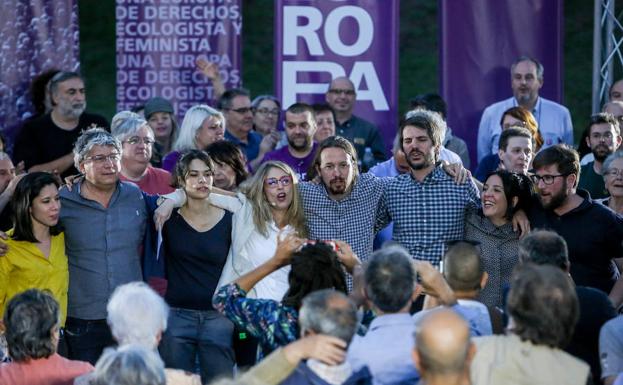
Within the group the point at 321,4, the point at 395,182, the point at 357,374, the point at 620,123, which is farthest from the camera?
the point at 321,4

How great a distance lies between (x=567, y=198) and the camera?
22.9 ft

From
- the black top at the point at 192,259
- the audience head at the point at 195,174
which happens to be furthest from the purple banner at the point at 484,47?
the black top at the point at 192,259

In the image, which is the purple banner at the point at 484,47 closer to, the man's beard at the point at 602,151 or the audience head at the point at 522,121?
the audience head at the point at 522,121

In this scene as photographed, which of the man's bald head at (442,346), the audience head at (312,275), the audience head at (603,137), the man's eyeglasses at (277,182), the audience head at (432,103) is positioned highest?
the audience head at (432,103)

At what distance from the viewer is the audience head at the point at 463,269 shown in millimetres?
5387

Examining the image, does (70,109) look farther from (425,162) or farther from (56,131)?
(425,162)

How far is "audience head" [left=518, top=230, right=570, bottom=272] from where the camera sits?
5461 mm

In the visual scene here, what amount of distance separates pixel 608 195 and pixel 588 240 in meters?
1.59

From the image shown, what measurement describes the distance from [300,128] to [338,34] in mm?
1688

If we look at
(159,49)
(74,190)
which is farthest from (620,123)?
(74,190)

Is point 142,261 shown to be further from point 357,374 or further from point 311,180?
point 357,374

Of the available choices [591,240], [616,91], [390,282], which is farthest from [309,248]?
[616,91]

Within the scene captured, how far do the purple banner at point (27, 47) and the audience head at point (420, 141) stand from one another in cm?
387

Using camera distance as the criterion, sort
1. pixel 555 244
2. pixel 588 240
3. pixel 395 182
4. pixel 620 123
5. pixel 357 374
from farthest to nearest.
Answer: pixel 620 123, pixel 395 182, pixel 588 240, pixel 555 244, pixel 357 374
